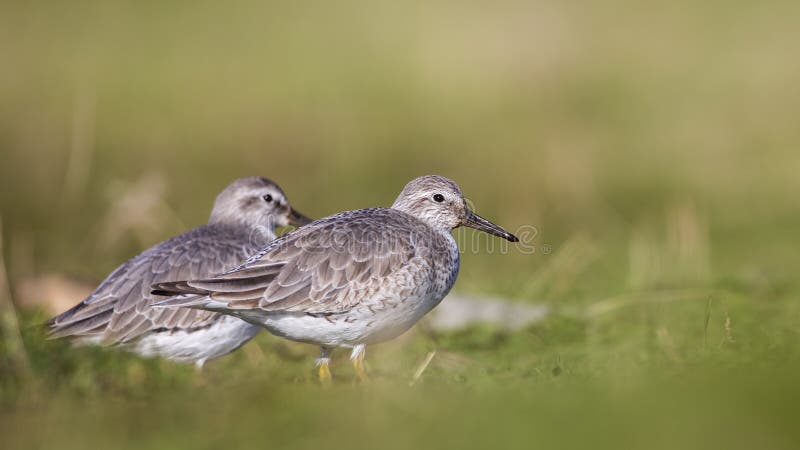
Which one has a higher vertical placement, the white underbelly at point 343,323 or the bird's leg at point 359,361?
the white underbelly at point 343,323

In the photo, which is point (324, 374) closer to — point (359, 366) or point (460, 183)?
point (359, 366)

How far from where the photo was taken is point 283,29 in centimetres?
2334

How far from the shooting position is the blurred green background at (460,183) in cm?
504

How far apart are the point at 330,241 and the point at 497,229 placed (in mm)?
1562

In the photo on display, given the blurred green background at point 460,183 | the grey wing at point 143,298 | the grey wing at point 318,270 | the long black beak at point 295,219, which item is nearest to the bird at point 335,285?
the grey wing at point 318,270

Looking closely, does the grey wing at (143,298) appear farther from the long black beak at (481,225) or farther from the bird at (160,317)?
the long black beak at (481,225)

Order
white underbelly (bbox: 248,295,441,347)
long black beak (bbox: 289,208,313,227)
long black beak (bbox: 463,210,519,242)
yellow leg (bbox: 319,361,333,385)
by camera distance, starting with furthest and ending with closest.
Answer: long black beak (bbox: 289,208,313,227) < long black beak (bbox: 463,210,519,242) < yellow leg (bbox: 319,361,333,385) < white underbelly (bbox: 248,295,441,347)

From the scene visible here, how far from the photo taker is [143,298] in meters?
7.39

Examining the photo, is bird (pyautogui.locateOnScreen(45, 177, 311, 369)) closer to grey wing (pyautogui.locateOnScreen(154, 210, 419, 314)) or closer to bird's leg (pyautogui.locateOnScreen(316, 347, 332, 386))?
bird's leg (pyautogui.locateOnScreen(316, 347, 332, 386))

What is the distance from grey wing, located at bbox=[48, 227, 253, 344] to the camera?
732 cm

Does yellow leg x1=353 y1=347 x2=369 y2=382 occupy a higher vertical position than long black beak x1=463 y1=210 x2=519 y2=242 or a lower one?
lower

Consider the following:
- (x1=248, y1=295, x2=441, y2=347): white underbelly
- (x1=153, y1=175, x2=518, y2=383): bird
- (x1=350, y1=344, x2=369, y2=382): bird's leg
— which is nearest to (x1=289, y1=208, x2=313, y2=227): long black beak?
(x1=153, y1=175, x2=518, y2=383): bird

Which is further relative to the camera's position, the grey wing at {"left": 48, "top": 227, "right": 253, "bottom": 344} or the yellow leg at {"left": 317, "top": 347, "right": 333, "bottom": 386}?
the grey wing at {"left": 48, "top": 227, "right": 253, "bottom": 344}

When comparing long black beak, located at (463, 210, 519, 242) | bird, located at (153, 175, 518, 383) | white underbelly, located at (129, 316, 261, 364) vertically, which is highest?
long black beak, located at (463, 210, 519, 242)
